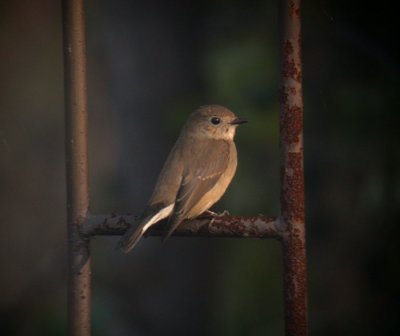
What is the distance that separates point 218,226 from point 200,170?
1459 mm

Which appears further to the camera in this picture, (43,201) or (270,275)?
(43,201)

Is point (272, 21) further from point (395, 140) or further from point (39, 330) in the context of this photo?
point (39, 330)

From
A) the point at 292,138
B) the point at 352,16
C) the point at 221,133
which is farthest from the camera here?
the point at 352,16

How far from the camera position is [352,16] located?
15.3ft

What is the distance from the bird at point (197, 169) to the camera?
11.7ft

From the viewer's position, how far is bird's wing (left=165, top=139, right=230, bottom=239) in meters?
3.67

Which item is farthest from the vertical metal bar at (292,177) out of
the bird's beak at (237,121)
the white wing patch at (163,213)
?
the bird's beak at (237,121)

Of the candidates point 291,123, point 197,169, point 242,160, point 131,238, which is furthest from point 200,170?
point 291,123

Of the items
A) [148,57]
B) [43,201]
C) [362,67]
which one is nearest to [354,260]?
[362,67]

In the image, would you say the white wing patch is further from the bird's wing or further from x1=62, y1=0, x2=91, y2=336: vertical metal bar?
x1=62, y1=0, x2=91, y2=336: vertical metal bar

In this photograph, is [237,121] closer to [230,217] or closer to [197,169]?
[197,169]

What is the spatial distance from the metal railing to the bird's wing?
0.95 metres

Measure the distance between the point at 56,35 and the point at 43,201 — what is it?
4.48ft

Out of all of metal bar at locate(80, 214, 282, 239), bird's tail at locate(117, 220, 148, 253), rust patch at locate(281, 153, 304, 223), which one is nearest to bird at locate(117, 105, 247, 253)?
bird's tail at locate(117, 220, 148, 253)
